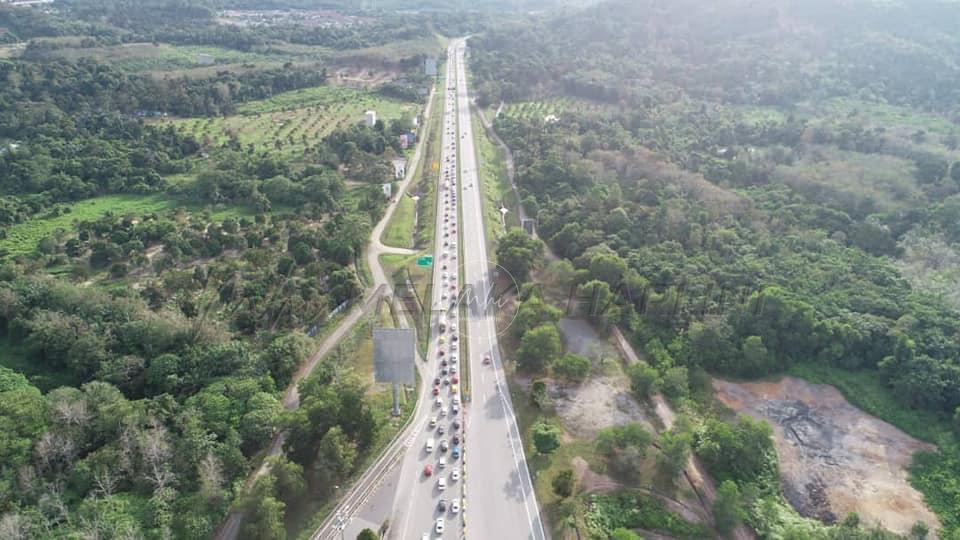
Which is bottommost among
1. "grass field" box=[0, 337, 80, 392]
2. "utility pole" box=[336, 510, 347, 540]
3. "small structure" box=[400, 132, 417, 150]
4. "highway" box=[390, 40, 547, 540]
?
"utility pole" box=[336, 510, 347, 540]

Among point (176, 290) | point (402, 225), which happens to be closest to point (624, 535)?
point (176, 290)

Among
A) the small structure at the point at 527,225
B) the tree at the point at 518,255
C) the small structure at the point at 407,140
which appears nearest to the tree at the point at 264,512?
the tree at the point at 518,255

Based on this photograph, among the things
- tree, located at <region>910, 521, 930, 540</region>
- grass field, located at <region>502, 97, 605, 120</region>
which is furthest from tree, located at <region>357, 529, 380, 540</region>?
grass field, located at <region>502, 97, 605, 120</region>

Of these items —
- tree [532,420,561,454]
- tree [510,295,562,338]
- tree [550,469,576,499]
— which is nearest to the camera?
tree [550,469,576,499]

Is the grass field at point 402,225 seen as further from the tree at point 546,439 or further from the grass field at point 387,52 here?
the grass field at point 387,52

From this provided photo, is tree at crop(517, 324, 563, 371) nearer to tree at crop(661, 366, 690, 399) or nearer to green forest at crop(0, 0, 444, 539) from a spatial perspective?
tree at crop(661, 366, 690, 399)

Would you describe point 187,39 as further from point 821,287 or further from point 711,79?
point 821,287
